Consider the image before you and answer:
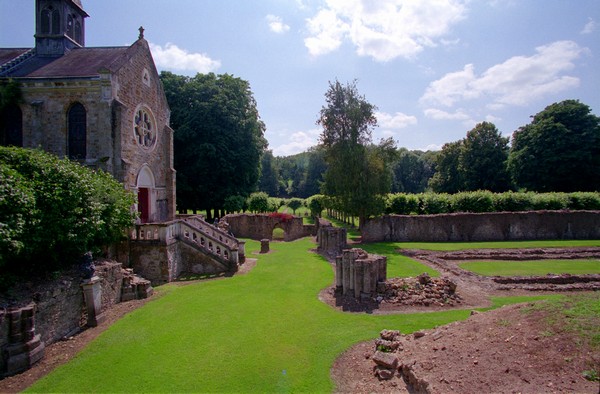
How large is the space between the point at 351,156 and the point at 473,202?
14.6 m

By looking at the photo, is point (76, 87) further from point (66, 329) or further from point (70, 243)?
point (66, 329)

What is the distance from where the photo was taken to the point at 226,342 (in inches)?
368

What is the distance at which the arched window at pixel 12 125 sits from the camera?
19094mm

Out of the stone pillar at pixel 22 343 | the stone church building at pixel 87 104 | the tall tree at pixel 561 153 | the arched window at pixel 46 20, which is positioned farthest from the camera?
the tall tree at pixel 561 153

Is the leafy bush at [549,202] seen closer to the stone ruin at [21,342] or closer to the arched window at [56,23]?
the stone ruin at [21,342]

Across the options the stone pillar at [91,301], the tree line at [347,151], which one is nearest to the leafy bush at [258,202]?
the tree line at [347,151]

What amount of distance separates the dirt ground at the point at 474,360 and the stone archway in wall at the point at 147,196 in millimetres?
12697

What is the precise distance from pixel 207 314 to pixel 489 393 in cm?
859

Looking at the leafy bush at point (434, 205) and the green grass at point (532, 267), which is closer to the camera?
the green grass at point (532, 267)

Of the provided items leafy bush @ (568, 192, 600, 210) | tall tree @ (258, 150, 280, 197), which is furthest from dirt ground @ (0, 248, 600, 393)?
tall tree @ (258, 150, 280, 197)

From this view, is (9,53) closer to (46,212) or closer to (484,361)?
(46,212)

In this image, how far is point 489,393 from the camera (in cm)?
611

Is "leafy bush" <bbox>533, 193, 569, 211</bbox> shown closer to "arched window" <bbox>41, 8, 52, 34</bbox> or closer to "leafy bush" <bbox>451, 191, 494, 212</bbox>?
"leafy bush" <bbox>451, 191, 494, 212</bbox>

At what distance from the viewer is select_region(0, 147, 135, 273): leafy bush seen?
29.8 ft
